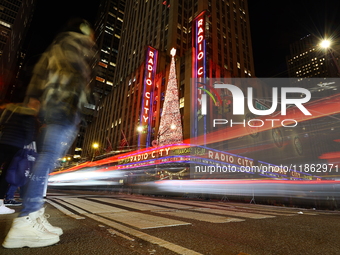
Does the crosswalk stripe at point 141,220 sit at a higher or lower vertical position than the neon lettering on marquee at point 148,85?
lower

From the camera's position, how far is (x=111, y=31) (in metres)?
100

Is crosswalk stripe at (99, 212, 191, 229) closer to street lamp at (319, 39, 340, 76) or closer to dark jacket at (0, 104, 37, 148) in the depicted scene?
dark jacket at (0, 104, 37, 148)

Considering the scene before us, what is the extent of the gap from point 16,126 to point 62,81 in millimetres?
1424

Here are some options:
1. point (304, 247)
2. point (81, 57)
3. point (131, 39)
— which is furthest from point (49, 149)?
point (131, 39)

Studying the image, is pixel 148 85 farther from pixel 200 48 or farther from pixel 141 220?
pixel 141 220

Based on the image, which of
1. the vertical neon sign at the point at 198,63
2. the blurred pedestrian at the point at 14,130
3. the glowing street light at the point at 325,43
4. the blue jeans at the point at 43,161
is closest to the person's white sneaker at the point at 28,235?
the blue jeans at the point at 43,161

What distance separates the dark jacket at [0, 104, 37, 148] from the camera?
2994 millimetres

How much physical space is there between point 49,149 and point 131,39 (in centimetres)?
6381

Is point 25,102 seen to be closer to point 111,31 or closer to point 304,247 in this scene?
point 304,247

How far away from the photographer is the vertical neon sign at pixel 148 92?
3050 centimetres

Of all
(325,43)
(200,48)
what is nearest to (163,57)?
(200,48)

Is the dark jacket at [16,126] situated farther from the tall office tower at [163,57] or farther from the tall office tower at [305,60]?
the tall office tower at [305,60]

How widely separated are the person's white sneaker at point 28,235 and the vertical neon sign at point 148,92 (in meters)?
27.9

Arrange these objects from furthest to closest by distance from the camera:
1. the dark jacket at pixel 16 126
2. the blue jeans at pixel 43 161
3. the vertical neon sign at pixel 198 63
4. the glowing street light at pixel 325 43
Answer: the vertical neon sign at pixel 198 63
the glowing street light at pixel 325 43
the dark jacket at pixel 16 126
the blue jeans at pixel 43 161
